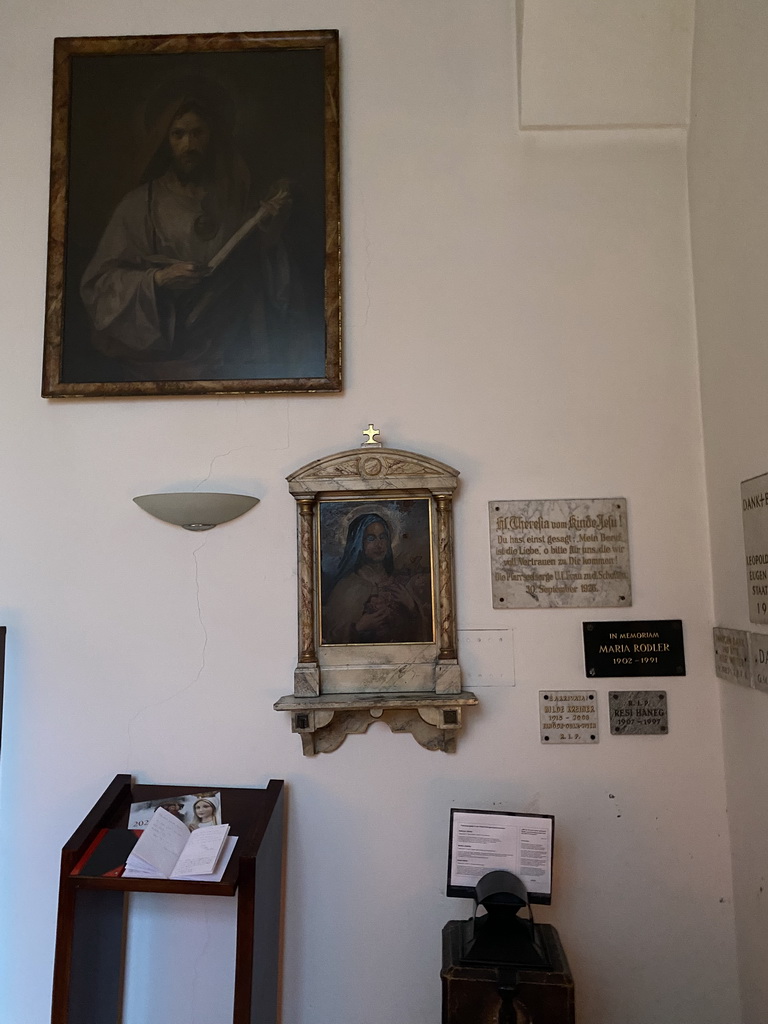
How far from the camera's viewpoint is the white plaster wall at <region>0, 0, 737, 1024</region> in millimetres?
2549

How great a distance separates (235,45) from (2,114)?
39.2 inches

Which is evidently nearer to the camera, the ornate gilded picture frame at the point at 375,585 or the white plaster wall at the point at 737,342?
the white plaster wall at the point at 737,342

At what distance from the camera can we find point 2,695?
2.59 meters

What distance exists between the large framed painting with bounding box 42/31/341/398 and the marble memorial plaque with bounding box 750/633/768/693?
1.70 meters

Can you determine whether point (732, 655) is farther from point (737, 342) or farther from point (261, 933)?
point (261, 933)

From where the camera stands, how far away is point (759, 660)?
225cm

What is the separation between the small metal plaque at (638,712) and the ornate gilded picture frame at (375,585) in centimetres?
57

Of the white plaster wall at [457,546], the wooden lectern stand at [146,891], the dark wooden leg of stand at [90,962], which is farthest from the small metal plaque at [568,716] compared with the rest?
the dark wooden leg of stand at [90,962]

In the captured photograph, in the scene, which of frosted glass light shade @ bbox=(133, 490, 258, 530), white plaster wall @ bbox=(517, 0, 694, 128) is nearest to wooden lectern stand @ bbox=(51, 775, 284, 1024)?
frosted glass light shade @ bbox=(133, 490, 258, 530)

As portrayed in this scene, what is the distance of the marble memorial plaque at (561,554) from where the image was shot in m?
2.66

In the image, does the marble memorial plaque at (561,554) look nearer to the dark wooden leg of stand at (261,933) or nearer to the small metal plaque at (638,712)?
the small metal plaque at (638,712)

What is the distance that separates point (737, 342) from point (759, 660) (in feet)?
3.39

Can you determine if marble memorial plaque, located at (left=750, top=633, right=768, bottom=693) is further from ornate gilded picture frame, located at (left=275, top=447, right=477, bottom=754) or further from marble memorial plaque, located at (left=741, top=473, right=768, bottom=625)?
ornate gilded picture frame, located at (left=275, top=447, right=477, bottom=754)

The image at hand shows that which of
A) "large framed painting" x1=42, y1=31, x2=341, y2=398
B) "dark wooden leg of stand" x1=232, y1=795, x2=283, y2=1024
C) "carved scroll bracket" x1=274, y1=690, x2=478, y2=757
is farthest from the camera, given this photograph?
"large framed painting" x1=42, y1=31, x2=341, y2=398
